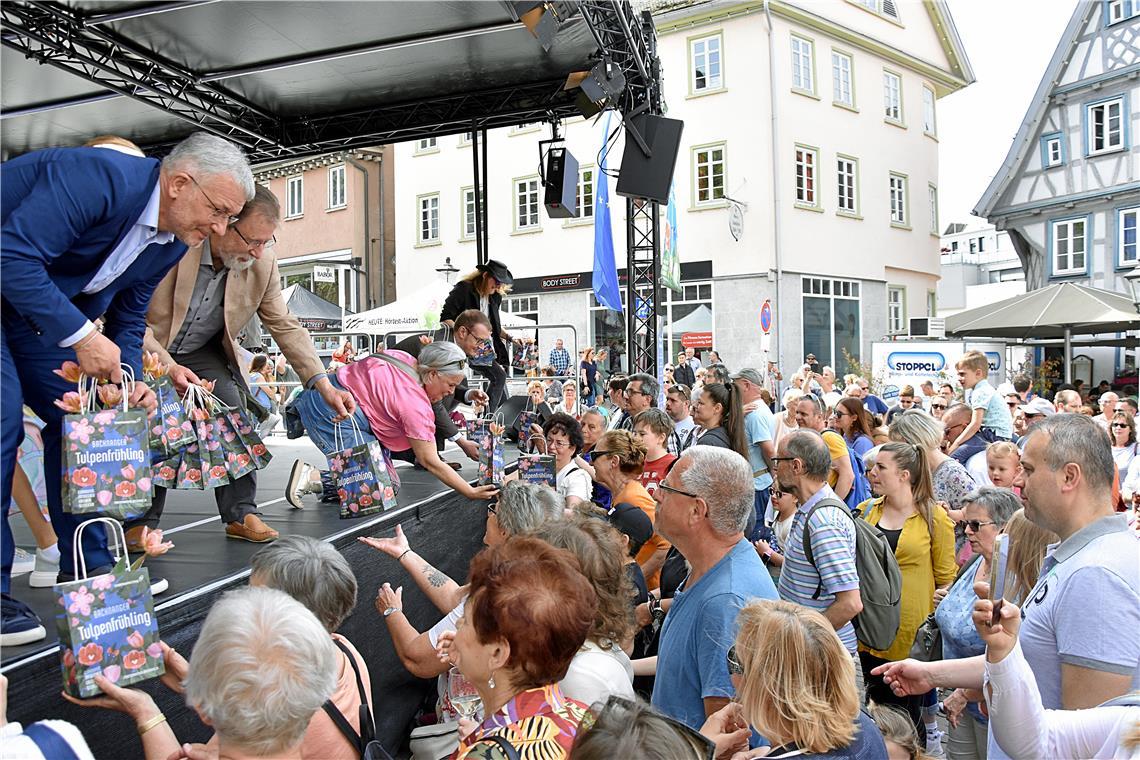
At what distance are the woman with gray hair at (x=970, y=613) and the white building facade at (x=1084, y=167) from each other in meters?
20.0

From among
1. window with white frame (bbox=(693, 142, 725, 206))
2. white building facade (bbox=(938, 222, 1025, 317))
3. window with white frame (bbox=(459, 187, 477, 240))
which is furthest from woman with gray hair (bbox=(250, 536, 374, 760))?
white building facade (bbox=(938, 222, 1025, 317))

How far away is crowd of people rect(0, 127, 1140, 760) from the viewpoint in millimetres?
1647

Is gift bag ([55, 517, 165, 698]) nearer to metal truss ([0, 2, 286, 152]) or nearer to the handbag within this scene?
the handbag

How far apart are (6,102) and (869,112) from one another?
19.5 metres

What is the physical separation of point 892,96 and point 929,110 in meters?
2.17

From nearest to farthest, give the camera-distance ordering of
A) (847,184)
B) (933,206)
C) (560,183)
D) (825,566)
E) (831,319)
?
(825,566)
(560,183)
(831,319)
(847,184)
(933,206)

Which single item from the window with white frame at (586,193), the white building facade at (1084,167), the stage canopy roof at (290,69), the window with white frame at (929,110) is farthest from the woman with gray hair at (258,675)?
the window with white frame at (929,110)

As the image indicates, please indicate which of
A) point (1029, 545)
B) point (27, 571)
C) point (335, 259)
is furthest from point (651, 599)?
point (335, 259)

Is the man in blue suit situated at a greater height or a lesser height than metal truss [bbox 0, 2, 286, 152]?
lesser

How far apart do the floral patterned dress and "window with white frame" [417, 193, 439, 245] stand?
21.7m

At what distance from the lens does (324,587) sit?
2211 millimetres

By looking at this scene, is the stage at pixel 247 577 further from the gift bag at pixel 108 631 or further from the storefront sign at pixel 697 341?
the storefront sign at pixel 697 341

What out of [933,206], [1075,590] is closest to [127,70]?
[1075,590]

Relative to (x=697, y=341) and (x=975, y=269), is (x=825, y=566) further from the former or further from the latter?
(x=975, y=269)
